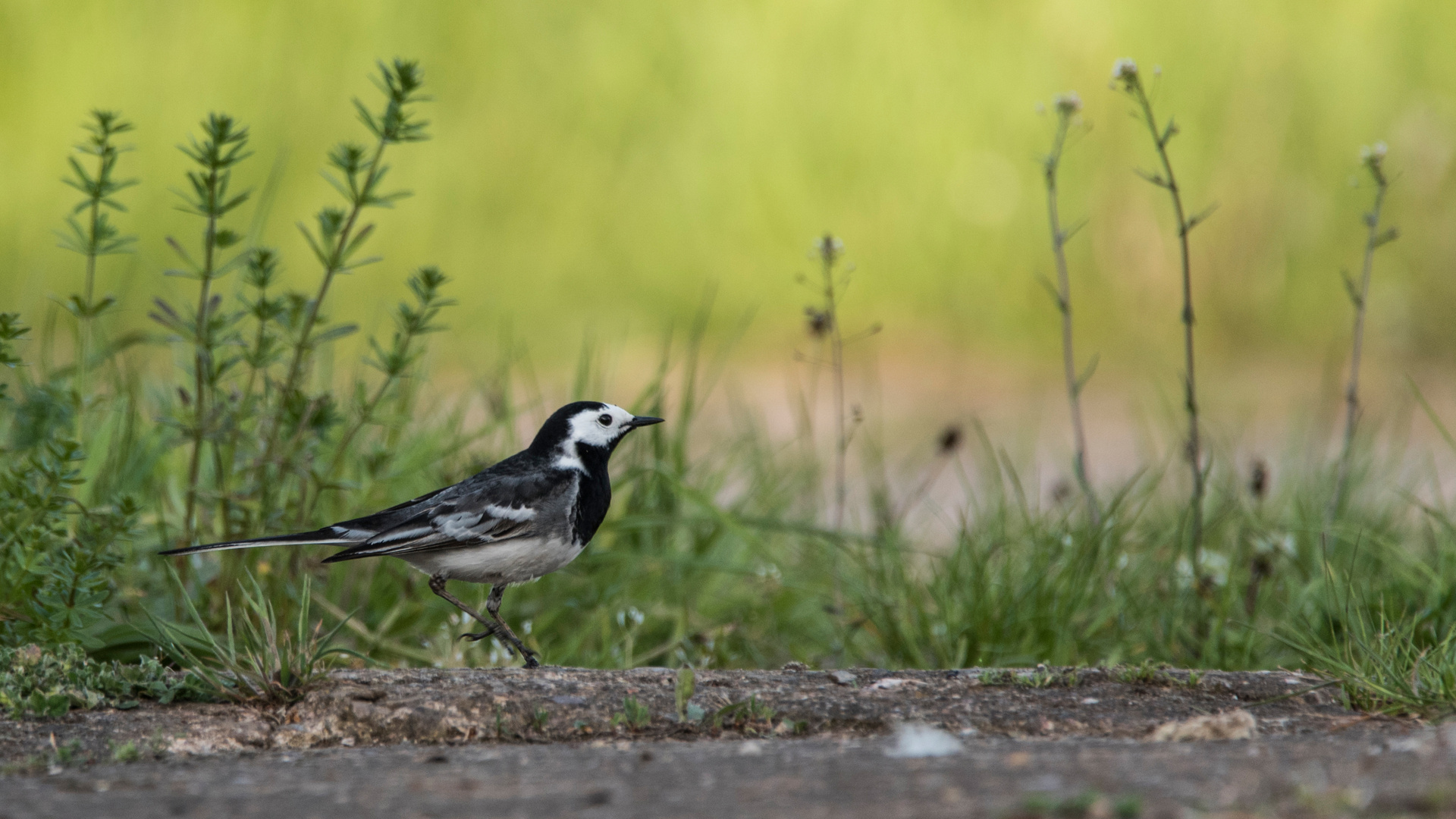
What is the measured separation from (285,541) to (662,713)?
1.24m

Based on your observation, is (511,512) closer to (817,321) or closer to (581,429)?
(581,429)

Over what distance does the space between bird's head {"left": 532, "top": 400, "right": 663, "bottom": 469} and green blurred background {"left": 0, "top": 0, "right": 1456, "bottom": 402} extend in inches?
188

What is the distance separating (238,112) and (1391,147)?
832 centimetres

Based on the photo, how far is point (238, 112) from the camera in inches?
421

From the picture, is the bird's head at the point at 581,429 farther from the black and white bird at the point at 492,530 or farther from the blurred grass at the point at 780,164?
the blurred grass at the point at 780,164

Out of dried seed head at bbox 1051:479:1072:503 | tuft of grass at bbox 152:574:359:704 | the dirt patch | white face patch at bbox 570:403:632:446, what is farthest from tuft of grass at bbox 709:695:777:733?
dried seed head at bbox 1051:479:1072:503

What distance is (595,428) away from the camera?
181 inches

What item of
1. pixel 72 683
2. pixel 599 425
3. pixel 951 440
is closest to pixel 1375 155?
pixel 951 440

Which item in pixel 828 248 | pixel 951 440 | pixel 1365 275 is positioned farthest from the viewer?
pixel 951 440

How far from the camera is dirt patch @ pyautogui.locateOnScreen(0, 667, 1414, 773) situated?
10.6 ft

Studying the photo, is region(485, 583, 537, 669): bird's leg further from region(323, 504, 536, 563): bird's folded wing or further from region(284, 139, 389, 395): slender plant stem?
region(284, 139, 389, 395): slender plant stem

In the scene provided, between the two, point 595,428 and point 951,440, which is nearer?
point 595,428

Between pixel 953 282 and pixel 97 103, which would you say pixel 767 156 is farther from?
pixel 97 103

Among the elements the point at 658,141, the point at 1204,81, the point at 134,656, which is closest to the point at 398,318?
the point at 134,656
